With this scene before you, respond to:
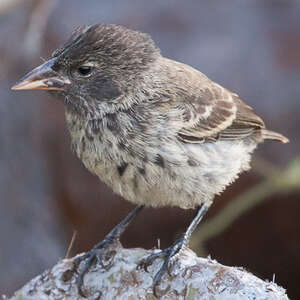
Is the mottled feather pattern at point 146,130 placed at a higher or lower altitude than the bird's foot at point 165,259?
higher

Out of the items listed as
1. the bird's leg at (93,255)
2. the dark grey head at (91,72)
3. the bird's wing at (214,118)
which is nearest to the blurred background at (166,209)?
the bird's wing at (214,118)

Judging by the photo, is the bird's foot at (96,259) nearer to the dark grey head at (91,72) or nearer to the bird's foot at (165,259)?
the bird's foot at (165,259)

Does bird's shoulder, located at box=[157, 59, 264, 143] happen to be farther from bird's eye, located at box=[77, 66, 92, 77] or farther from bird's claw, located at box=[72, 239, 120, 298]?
bird's claw, located at box=[72, 239, 120, 298]

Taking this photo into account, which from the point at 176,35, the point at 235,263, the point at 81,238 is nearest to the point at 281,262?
the point at 235,263

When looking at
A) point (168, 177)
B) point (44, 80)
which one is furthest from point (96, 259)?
point (44, 80)

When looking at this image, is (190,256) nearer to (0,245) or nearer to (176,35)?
(176,35)
